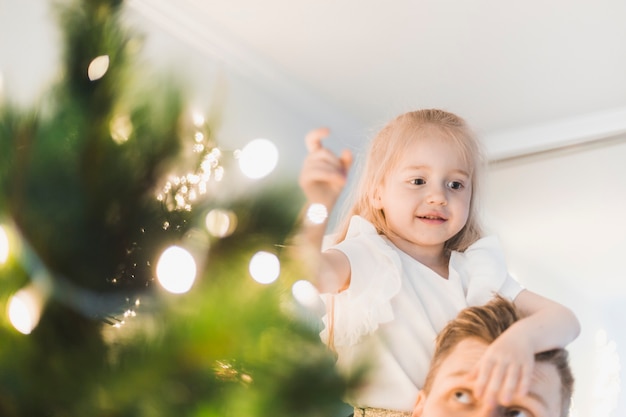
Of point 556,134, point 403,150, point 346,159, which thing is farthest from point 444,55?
point 346,159

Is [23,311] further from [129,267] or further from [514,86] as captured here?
[514,86]

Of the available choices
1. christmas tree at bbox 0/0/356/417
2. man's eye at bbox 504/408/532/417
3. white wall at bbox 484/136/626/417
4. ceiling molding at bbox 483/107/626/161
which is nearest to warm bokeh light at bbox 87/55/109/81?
christmas tree at bbox 0/0/356/417

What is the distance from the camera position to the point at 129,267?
0.81 ft

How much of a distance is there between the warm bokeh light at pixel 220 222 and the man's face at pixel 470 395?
361 millimetres

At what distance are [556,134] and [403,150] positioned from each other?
148cm

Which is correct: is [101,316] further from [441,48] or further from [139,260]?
[441,48]

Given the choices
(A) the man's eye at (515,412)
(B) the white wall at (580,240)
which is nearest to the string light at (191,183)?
(A) the man's eye at (515,412)

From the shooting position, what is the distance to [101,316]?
0.74ft

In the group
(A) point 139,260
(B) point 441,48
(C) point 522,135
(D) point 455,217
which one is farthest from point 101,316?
(C) point 522,135

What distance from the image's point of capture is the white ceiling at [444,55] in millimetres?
1569

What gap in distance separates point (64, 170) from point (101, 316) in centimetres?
5

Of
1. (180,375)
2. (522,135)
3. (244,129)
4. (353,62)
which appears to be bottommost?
(180,375)

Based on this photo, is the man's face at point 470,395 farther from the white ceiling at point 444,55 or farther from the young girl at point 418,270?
the white ceiling at point 444,55

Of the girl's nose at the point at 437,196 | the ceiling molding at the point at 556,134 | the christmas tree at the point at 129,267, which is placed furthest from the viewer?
the ceiling molding at the point at 556,134
